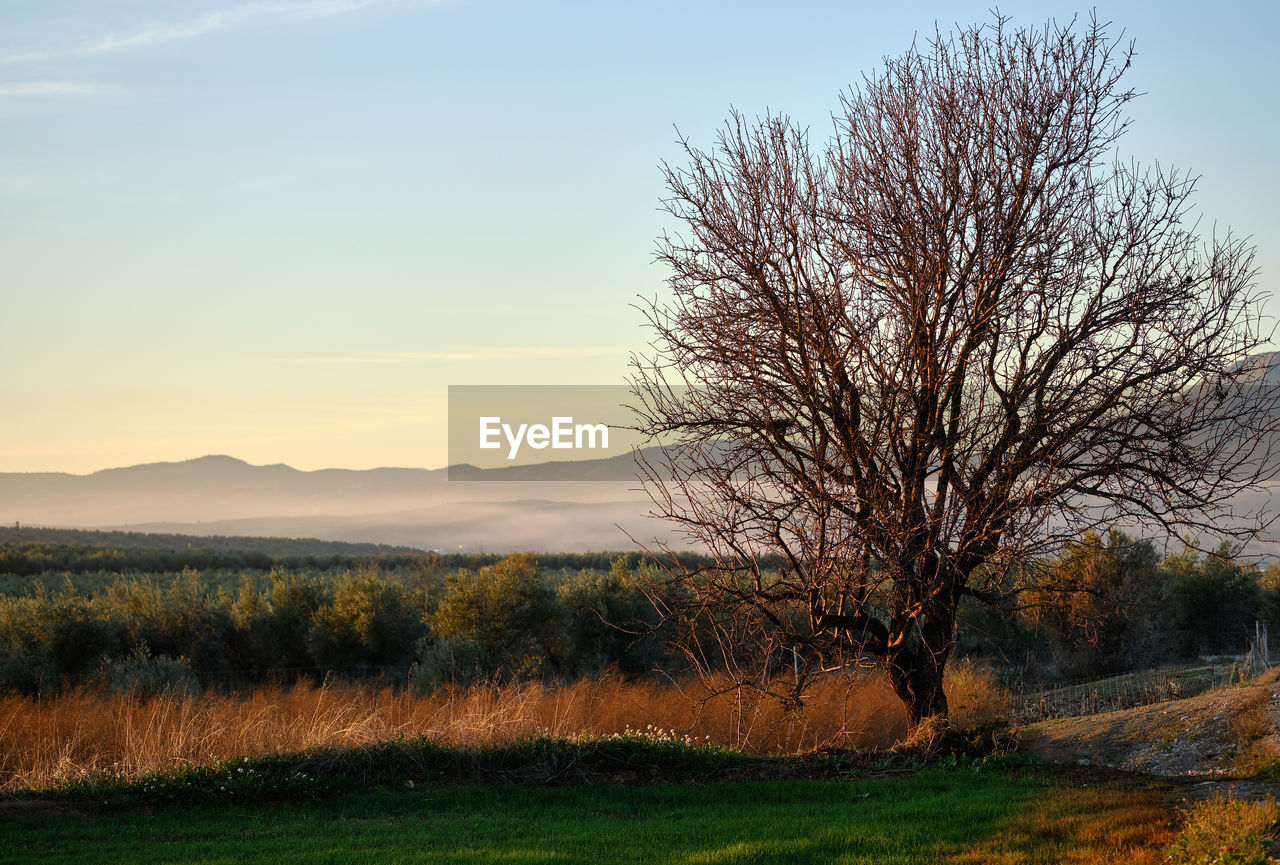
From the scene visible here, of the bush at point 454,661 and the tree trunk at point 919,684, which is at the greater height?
the tree trunk at point 919,684

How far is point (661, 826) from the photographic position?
7.97 metres

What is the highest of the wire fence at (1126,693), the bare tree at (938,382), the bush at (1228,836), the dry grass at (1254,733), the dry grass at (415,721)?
the bare tree at (938,382)

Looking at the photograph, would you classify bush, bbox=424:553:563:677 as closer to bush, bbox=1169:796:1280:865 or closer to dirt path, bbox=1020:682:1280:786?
dirt path, bbox=1020:682:1280:786

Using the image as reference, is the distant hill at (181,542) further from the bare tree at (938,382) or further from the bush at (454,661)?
the bare tree at (938,382)

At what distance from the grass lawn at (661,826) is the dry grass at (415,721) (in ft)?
3.27

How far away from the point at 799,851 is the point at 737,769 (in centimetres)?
324

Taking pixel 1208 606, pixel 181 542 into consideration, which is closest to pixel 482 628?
pixel 1208 606

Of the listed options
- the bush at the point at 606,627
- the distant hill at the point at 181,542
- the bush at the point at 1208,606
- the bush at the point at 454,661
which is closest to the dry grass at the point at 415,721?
the bush at the point at 454,661

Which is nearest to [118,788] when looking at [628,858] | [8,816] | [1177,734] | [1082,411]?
[8,816]

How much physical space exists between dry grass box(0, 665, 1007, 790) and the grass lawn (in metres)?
1.00

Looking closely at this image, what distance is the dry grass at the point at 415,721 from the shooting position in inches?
404

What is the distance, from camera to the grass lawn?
22.8 ft

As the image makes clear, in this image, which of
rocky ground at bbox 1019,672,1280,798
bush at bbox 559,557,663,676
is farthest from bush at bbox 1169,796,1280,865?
bush at bbox 559,557,663,676

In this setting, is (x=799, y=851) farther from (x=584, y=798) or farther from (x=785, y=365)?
(x=785, y=365)
